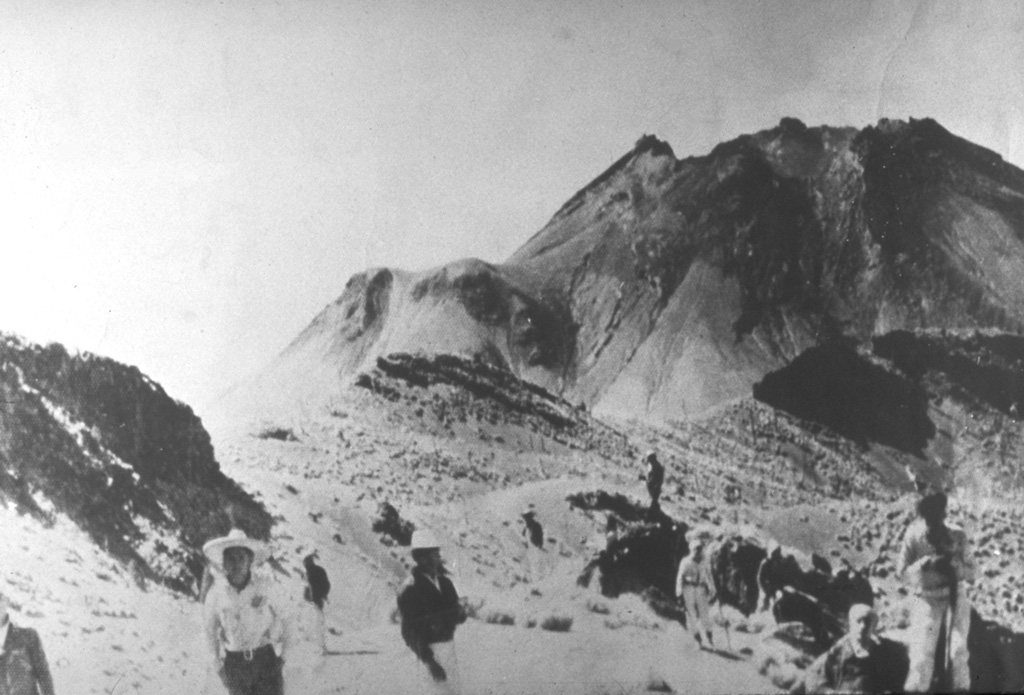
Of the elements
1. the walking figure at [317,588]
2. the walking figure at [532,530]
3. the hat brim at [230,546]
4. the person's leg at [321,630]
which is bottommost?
the person's leg at [321,630]

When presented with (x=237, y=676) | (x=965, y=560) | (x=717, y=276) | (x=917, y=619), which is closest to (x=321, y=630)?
(x=237, y=676)

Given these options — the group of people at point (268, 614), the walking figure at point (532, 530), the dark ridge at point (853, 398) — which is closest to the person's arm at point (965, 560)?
the dark ridge at point (853, 398)

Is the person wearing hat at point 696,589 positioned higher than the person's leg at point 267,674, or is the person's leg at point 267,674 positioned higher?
the person wearing hat at point 696,589

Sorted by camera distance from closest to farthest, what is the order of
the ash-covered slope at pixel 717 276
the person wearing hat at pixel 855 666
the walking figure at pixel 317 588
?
the person wearing hat at pixel 855 666, the walking figure at pixel 317 588, the ash-covered slope at pixel 717 276

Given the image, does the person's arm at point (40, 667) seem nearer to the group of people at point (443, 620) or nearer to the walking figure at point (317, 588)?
the group of people at point (443, 620)

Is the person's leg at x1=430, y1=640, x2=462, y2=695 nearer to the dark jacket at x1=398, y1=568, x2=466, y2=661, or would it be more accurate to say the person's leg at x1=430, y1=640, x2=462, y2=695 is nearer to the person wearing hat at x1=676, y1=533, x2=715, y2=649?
the dark jacket at x1=398, y1=568, x2=466, y2=661

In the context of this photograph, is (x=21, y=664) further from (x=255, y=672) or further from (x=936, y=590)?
(x=936, y=590)

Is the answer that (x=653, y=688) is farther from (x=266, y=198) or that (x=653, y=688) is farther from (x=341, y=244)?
(x=266, y=198)
